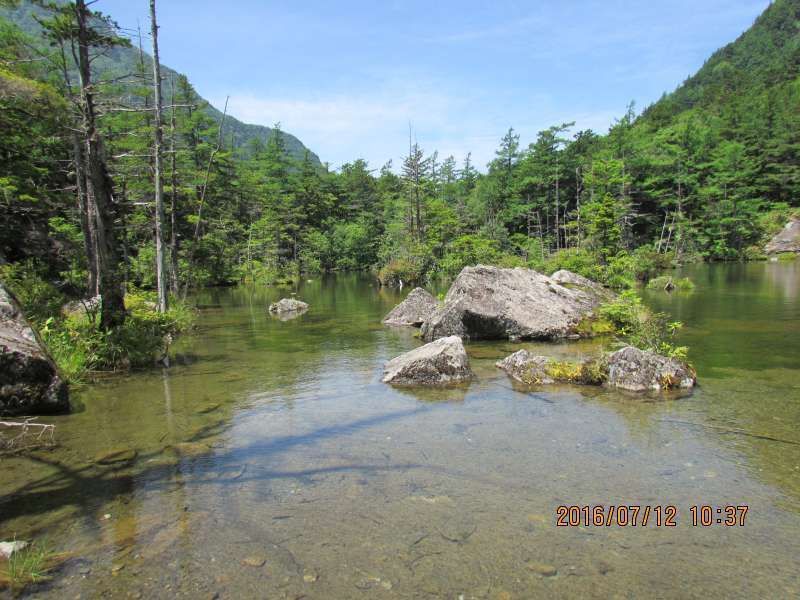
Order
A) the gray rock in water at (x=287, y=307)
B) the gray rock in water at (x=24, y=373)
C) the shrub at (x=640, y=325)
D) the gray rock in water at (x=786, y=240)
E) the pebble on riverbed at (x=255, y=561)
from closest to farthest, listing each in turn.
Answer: the pebble on riverbed at (x=255, y=561) → the gray rock in water at (x=24, y=373) → the shrub at (x=640, y=325) → the gray rock in water at (x=287, y=307) → the gray rock in water at (x=786, y=240)

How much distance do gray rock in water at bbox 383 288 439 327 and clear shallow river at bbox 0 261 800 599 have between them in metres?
8.04

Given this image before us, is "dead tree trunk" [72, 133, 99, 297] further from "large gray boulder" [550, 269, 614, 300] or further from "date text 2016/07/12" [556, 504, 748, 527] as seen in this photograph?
"date text 2016/07/12" [556, 504, 748, 527]

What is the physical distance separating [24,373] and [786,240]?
247 feet

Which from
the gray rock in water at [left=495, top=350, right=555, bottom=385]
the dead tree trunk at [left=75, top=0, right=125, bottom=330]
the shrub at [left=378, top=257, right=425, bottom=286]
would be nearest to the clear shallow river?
the gray rock in water at [left=495, top=350, right=555, bottom=385]

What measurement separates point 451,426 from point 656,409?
322 cm

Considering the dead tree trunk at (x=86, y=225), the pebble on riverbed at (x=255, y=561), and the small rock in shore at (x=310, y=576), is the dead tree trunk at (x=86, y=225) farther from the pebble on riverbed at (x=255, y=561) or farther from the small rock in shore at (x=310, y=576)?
the small rock in shore at (x=310, y=576)

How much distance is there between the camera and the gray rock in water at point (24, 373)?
22.3 ft

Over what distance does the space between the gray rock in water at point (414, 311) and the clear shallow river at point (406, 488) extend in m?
8.04

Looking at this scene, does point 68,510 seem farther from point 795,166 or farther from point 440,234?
point 795,166

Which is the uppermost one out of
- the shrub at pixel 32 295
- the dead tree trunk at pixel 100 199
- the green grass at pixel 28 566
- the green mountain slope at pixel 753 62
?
the green mountain slope at pixel 753 62

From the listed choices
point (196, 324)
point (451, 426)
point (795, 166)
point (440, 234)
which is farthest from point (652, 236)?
point (451, 426)

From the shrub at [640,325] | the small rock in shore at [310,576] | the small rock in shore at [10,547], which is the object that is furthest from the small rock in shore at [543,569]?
the shrub at [640,325]

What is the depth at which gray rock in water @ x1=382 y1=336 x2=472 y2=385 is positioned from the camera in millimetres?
9359

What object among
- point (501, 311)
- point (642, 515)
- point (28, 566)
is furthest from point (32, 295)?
point (642, 515)
